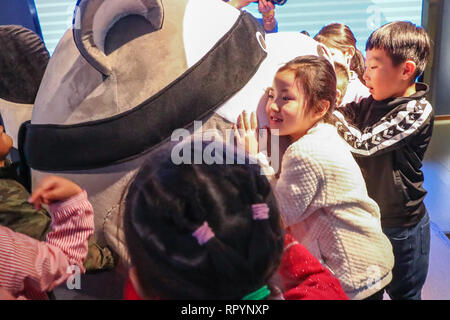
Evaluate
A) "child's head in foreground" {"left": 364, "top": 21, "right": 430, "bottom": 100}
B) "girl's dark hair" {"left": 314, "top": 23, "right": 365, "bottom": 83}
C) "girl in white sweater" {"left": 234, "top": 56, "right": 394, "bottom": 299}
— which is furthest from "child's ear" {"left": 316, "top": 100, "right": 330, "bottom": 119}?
"girl's dark hair" {"left": 314, "top": 23, "right": 365, "bottom": 83}

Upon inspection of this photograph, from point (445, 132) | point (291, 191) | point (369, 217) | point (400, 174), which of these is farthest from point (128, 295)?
point (445, 132)

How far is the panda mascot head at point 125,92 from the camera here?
2.16 feet

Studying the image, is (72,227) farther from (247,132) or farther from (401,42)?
(401,42)

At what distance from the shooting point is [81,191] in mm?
621

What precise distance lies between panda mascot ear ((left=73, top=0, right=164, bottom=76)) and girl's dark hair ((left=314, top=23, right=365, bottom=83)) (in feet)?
2.52

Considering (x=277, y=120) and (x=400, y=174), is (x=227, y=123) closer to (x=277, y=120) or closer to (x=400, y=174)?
(x=277, y=120)

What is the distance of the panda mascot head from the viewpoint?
0.66 meters

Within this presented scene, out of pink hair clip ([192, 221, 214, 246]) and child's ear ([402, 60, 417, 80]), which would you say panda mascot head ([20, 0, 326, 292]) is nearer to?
pink hair clip ([192, 221, 214, 246])

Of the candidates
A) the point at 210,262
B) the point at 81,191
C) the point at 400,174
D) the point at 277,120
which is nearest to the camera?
the point at 210,262

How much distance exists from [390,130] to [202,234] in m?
0.71

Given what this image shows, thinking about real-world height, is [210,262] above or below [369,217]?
above

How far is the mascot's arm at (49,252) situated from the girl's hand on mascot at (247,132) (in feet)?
0.91

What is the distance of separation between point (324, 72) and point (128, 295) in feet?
1.66
